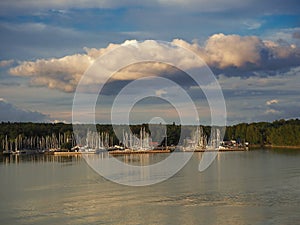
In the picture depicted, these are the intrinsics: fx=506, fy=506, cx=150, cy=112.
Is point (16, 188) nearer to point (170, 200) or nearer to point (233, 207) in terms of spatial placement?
point (170, 200)

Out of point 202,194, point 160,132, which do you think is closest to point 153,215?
point 202,194

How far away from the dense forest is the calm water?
5005 cm

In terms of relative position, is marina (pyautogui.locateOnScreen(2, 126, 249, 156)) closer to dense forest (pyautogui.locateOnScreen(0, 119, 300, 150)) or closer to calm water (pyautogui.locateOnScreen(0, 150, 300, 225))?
dense forest (pyautogui.locateOnScreen(0, 119, 300, 150))

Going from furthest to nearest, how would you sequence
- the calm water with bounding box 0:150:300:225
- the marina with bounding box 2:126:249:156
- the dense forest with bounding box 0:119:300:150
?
the dense forest with bounding box 0:119:300:150
the marina with bounding box 2:126:249:156
the calm water with bounding box 0:150:300:225

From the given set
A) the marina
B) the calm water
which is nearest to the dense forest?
the marina

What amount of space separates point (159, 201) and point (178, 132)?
68879mm

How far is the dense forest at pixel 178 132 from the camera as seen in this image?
81625 mm

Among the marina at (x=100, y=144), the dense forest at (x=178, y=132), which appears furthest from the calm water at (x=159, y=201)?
the dense forest at (x=178, y=132)

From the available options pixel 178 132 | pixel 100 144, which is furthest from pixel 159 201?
pixel 178 132

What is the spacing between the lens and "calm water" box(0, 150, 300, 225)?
59.7 ft

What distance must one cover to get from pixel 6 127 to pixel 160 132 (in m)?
25.7

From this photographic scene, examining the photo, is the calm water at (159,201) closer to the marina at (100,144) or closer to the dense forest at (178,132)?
the marina at (100,144)

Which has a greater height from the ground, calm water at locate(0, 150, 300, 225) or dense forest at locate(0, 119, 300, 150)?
dense forest at locate(0, 119, 300, 150)

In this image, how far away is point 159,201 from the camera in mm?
21781
